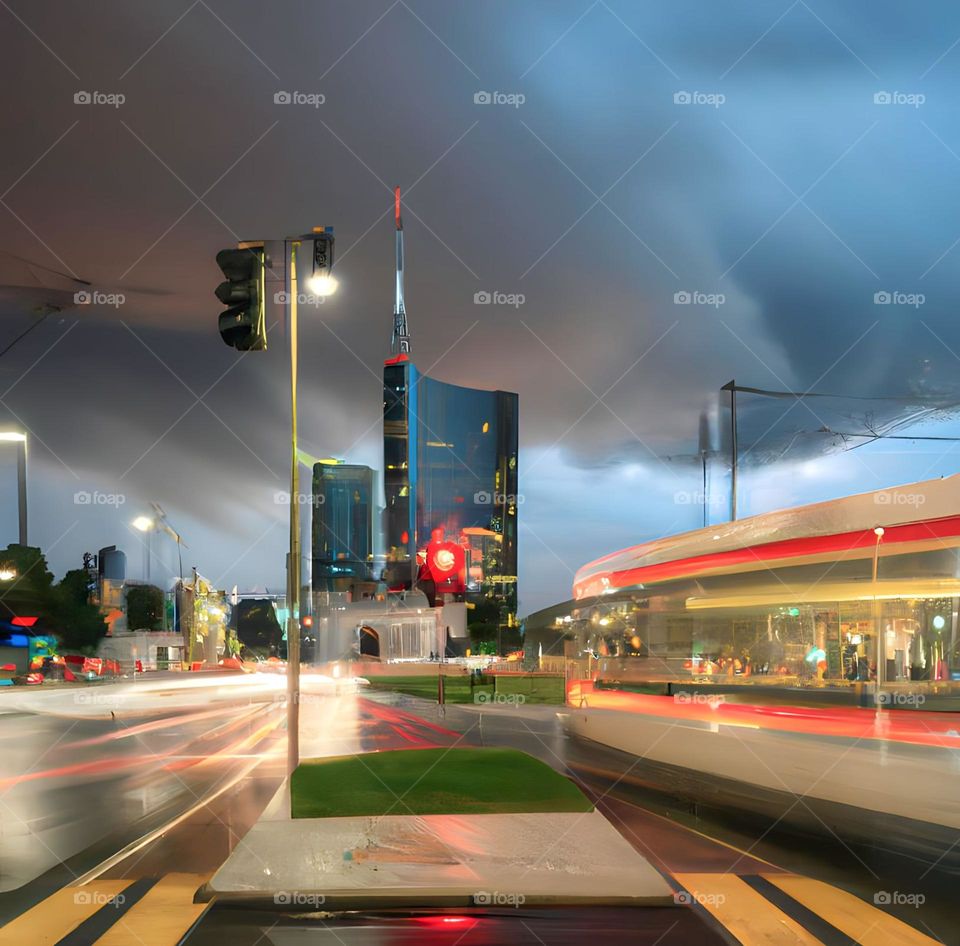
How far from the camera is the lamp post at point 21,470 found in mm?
73188

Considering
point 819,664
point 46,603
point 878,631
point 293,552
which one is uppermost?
point 293,552

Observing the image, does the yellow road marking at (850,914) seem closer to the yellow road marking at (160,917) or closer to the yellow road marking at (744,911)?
the yellow road marking at (744,911)

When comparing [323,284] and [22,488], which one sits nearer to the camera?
[323,284]

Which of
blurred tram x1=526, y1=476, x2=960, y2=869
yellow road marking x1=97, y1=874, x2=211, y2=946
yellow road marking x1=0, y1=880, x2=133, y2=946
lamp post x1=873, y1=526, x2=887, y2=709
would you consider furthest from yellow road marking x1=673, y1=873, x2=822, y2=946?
yellow road marking x1=0, y1=880, x2=133, y2=946

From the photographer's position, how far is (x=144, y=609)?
489 ft

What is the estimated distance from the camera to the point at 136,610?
148m

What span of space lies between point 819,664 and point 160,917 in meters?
7.79

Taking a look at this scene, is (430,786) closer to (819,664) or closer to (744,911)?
(819,664)

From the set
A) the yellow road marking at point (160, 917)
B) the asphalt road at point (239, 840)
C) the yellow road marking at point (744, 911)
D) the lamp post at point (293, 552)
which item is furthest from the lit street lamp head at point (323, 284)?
the yellow road marking at point (744, 911)

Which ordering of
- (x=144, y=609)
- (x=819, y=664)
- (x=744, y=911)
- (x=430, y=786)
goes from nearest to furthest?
(x=744, y=911) < (x=819, y=664) < (x=430, y=786) < (x=144, y=609)

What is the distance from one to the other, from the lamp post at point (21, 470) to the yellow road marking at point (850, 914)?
74.5m

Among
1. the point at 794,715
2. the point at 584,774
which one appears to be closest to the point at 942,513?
the point at 794,715

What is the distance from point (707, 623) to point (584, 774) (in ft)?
12.3

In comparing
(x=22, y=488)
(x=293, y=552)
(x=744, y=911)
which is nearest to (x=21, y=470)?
(x=22, y=488)
